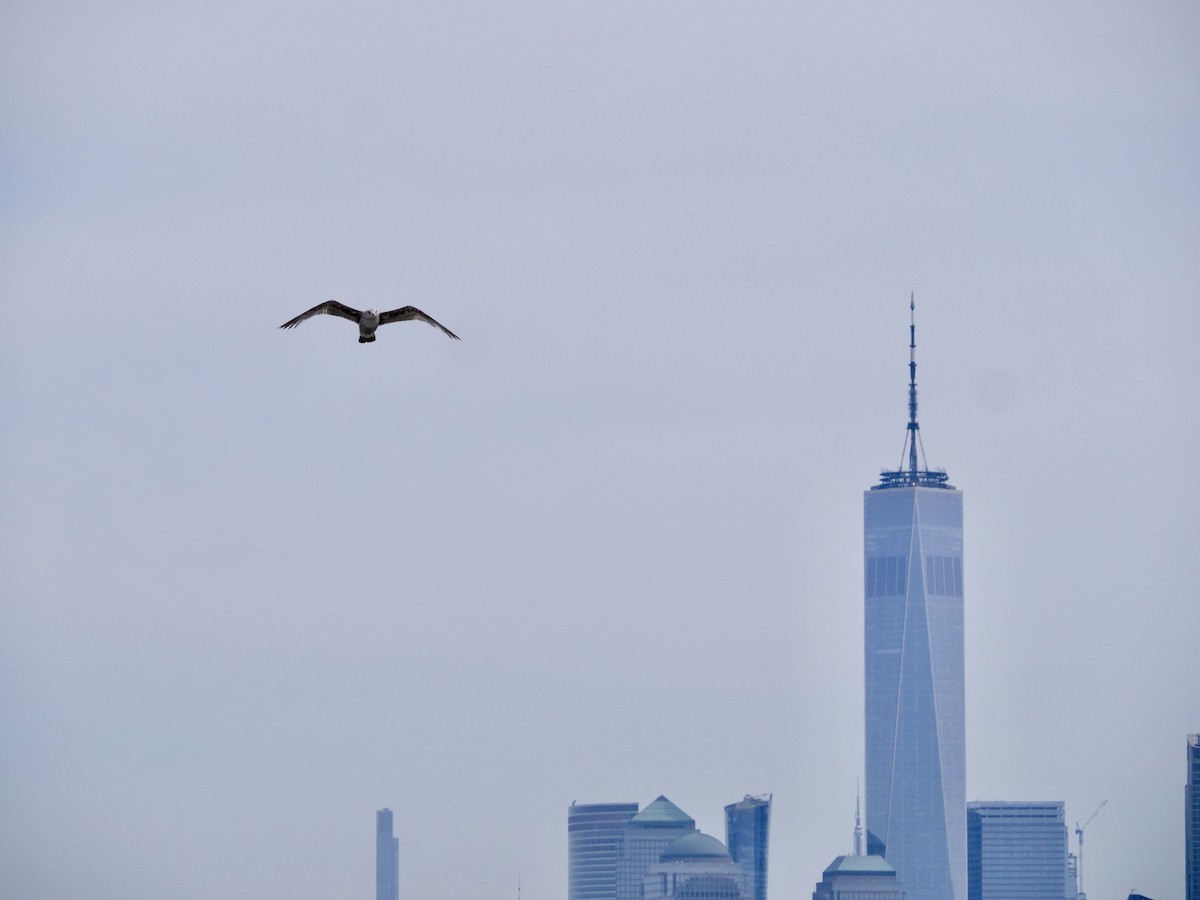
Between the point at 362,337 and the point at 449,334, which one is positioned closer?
the point at 449,334

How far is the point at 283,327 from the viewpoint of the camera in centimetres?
9325

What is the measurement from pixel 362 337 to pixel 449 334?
9981 millimetres

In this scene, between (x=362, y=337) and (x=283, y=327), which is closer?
(x=283, y=327)

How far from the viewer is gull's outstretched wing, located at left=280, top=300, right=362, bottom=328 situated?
319 ft

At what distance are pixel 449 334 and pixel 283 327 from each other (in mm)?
5590

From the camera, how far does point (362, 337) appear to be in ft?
338

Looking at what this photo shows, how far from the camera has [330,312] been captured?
4006 inches

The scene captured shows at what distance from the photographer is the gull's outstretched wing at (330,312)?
319 feet

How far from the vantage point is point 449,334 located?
9369cm

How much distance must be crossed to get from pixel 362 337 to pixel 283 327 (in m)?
9.86
